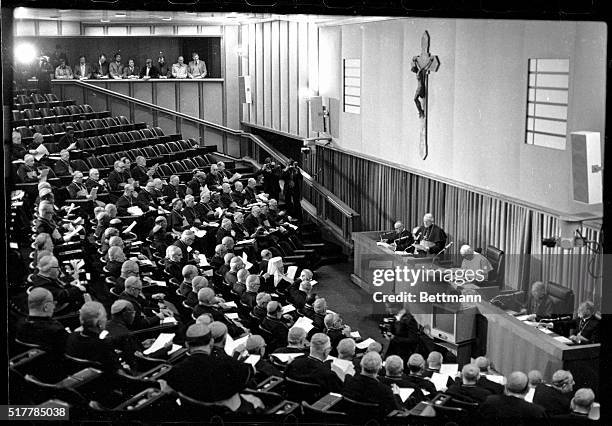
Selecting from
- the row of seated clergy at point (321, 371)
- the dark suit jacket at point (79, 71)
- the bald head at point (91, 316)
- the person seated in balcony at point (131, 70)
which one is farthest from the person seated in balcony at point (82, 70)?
the bald head at point (91, 316)

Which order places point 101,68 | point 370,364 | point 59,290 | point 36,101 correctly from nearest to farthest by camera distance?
1. point 370,364
2. point 59,290
3. point 36,101
4. point 101,68

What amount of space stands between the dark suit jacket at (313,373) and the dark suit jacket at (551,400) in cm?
150

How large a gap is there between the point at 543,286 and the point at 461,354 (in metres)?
0.99

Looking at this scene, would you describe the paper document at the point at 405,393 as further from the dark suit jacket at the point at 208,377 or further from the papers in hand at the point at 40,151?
the papers in hand at the point at 40,151

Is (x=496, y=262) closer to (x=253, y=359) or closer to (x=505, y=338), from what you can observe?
(x=505, y=338)

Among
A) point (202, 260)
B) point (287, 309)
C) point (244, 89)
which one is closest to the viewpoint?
point (287, 309)

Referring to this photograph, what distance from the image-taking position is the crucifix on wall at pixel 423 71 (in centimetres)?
943

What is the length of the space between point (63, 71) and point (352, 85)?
318cm

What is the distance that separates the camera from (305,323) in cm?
807

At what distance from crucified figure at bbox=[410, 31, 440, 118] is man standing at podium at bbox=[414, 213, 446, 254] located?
4.46 ft

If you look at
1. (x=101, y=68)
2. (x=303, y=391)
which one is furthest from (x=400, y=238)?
(x=101, y=68)

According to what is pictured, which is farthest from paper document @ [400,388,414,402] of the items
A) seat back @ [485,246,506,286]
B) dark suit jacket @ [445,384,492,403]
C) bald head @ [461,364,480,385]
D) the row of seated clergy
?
seat back @ [485,246,506,286]

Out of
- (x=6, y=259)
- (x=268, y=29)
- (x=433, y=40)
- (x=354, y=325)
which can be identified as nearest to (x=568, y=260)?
(x=354, y=325)

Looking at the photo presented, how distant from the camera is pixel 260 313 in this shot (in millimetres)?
8422
